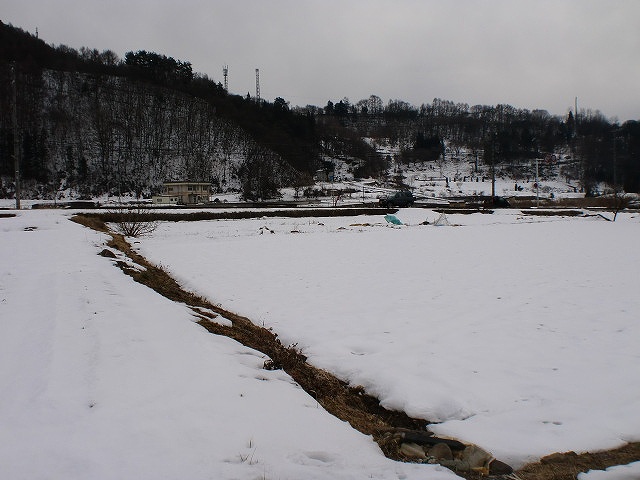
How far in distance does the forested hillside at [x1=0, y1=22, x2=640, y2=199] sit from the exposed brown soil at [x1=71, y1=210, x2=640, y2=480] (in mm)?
70726

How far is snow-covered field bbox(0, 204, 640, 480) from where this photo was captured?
3.68 metres

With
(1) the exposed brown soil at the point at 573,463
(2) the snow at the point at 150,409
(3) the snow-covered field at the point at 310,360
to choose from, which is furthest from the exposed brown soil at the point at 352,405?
(2) the snow at the point at 150,409

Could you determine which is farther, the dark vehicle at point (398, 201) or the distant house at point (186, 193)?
the distant house at point (186, 193)

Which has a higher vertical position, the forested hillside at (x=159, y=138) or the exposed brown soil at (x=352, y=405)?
the forested hillside at (x=159, y=138)

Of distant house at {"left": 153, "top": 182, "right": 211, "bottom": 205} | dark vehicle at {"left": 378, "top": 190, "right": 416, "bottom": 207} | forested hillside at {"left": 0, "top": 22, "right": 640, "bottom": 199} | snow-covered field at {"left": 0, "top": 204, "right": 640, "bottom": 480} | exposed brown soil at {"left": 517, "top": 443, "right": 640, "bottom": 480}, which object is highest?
forested hillside at {"left": 0, "top": 22, "right": 640, "bottom": 199}

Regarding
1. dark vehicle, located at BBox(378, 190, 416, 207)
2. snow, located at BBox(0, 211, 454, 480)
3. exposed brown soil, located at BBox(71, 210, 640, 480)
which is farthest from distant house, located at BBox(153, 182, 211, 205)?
snow, located at BBox(0, 211, 454, 480)

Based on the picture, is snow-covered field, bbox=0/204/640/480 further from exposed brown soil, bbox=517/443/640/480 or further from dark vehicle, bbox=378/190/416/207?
dark vehicle, bbox=378/190/416/207

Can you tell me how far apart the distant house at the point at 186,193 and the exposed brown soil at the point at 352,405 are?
7050cm

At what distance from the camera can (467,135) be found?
18475 centimetres

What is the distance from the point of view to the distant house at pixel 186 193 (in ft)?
252

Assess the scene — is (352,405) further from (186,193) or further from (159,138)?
(159,138)

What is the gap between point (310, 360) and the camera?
7031mm

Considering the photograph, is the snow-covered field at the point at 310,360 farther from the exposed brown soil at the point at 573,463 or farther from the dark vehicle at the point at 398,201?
the dark vehicle at the point at 398,201

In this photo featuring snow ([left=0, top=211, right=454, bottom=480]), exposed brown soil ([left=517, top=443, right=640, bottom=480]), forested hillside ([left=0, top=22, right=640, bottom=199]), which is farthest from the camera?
forested hillside ([left=0, top=22, right=640, bottom=199])
